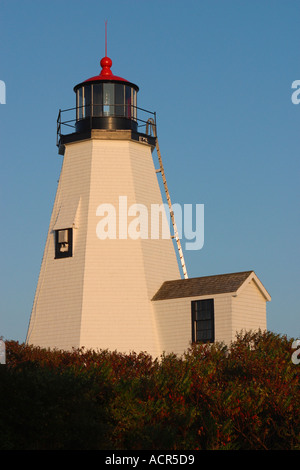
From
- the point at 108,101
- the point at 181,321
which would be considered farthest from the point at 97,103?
the point at 181,321

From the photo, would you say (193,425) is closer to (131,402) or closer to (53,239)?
(131,402)

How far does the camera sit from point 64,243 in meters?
36.0

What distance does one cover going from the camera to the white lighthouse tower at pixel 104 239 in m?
34.4

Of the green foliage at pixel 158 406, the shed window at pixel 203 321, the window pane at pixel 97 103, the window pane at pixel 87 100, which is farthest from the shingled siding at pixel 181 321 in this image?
the window pane at pixel 87 100

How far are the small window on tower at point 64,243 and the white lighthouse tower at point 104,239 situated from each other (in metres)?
0.04

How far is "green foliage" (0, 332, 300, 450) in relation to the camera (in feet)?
60.7

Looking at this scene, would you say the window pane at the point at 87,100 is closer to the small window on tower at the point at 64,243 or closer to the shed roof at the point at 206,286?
the small window on tower at the point at 64,243

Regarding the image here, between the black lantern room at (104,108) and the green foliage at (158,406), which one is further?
the black lantern room at (104,108)

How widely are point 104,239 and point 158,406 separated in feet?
47.2

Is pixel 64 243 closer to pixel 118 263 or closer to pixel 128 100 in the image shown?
pixel 118 263
